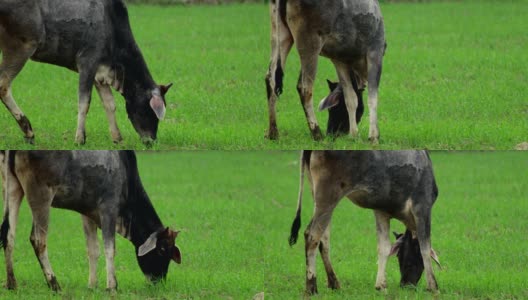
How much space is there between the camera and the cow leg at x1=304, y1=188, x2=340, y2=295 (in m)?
14.2

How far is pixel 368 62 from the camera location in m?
15.5

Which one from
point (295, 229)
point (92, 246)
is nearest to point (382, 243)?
point (295, 229)

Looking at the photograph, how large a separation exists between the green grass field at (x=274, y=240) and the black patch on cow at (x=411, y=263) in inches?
9.2

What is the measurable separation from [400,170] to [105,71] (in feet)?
12.3

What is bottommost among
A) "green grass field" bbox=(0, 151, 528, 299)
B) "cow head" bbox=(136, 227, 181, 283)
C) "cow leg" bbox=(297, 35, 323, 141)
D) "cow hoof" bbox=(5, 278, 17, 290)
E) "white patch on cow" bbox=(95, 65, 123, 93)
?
"green grass field" bbox=(0, 151, 528, 299)

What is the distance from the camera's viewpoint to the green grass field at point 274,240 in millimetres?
15312

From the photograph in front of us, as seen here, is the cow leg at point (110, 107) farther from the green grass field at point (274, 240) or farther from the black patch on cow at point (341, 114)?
the black patch on cow at point (341, 114)

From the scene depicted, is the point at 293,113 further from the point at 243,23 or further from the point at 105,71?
the point at 243,23

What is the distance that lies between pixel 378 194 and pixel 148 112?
120 inches

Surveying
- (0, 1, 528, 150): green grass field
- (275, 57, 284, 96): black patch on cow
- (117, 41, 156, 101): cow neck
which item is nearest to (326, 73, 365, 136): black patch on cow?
(0, 1, 528, 150): green grass field

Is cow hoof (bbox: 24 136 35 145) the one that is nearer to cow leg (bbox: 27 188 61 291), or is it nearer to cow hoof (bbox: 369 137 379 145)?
cow leg (bbox: 27 188 61 291)

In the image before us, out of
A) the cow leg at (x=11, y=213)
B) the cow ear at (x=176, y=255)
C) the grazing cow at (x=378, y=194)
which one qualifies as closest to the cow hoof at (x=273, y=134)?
the grazing cow at (x=378, y=194)

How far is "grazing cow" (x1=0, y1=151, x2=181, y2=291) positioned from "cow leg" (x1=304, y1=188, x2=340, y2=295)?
85.8 inches

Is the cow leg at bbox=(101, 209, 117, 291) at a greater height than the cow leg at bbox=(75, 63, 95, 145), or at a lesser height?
lesser
